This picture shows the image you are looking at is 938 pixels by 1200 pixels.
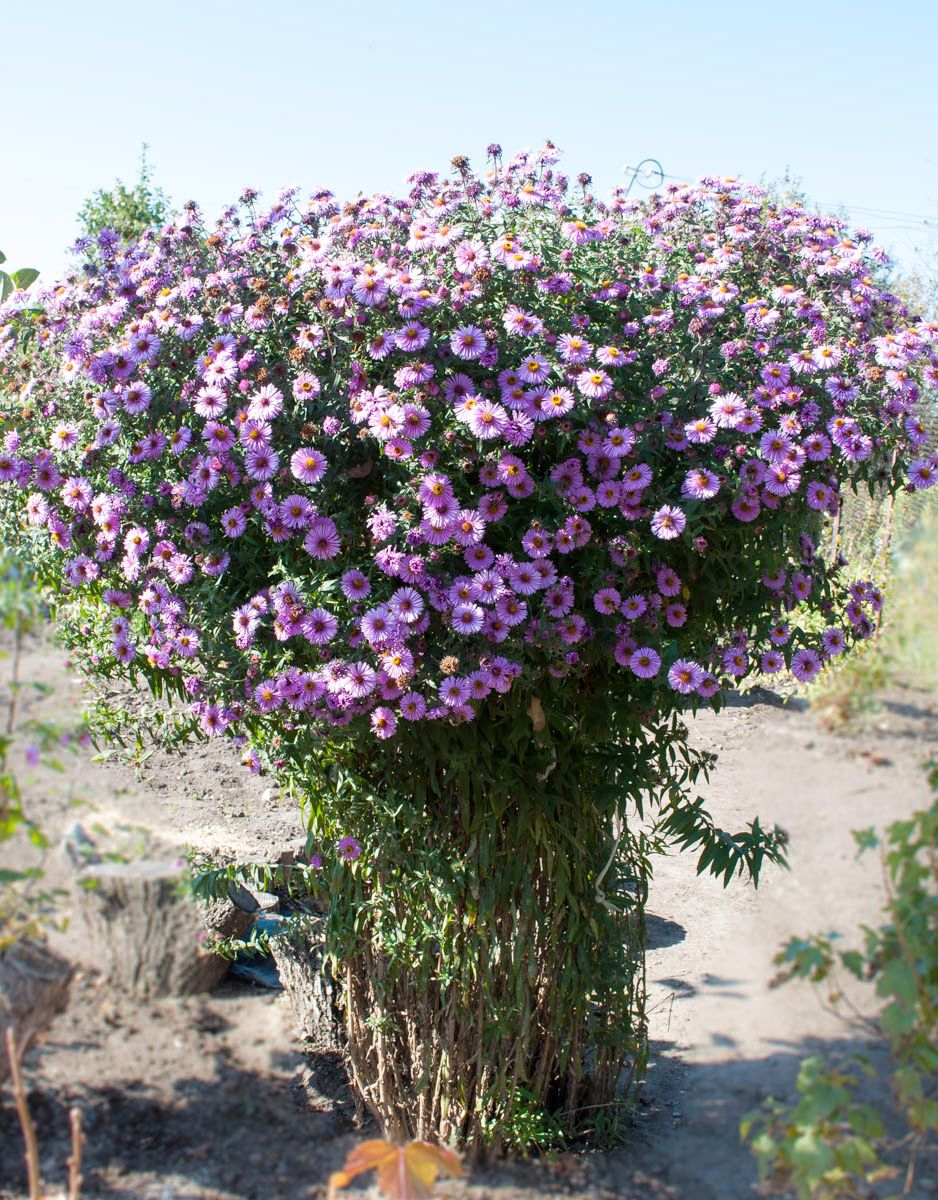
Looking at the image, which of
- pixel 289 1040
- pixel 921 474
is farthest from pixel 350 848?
pixel 921 474

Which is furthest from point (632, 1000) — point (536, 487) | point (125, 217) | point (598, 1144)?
point (125, 217)

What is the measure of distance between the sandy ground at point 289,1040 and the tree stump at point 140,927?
3 cm

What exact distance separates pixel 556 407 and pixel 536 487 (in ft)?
0.57

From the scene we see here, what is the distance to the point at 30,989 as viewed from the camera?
1893 millimetres

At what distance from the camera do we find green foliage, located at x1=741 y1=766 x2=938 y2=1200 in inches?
63.6

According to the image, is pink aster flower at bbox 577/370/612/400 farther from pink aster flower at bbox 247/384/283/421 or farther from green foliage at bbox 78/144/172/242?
green foliage at bbox 78/144/172/242

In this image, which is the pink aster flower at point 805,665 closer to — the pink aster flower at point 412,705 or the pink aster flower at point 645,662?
the pink aster flower at point 645,662

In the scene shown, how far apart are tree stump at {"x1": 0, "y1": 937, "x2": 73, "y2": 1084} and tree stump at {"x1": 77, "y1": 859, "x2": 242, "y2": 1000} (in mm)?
64

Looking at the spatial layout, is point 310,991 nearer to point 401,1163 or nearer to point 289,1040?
point 289,1040

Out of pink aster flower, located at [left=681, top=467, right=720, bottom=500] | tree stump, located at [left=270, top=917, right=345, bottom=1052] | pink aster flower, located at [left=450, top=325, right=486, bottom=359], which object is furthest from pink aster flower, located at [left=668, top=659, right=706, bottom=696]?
tree stump, located at [left=270, top=917, right=345, bottom=1052]

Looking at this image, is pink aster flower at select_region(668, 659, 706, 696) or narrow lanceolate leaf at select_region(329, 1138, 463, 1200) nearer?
narrow lanceolate leaf at select_region(329, 1138, 463, 1200)

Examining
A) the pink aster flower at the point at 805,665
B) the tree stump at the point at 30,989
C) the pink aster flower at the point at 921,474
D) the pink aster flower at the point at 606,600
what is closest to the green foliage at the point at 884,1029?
the pink aster flower at the point at 606,600

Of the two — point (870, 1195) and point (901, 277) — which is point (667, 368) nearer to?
point (870, 1195)

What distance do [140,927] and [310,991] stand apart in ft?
5.25
